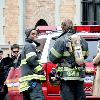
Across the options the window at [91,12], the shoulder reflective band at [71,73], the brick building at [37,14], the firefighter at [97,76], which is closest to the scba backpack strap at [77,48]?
the shoulder reflective band at [71,73]

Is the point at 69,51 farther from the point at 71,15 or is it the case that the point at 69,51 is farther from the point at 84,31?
the point at 71,15

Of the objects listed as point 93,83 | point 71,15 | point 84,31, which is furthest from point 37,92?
point 71,15

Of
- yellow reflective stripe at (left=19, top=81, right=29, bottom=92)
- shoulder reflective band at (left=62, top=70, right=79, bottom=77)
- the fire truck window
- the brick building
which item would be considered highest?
the brick building

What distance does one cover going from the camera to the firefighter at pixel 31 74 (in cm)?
1102

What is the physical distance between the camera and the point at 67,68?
1085cm

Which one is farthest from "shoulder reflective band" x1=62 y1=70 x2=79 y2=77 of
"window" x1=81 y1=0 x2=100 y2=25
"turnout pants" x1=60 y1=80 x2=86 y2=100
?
"window" x1=81 y1=0 x2=100 y2=25

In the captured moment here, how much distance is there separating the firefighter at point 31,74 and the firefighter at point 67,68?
29 centimetres

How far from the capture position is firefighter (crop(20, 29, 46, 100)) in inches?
434

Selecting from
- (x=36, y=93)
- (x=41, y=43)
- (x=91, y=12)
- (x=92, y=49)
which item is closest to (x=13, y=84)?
(x=41, y=43)

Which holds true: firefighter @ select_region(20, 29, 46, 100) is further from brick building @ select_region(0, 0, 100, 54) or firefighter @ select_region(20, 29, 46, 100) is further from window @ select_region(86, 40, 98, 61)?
brick building @ select_region(0, 0, 100, 54)

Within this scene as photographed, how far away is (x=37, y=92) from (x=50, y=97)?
624 mm

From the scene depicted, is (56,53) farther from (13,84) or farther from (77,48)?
(13,84)

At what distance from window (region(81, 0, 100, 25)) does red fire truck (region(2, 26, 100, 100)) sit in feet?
50.8

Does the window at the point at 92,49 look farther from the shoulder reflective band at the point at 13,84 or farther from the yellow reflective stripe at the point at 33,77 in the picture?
the shoulder reflective band at the point at 13,84
